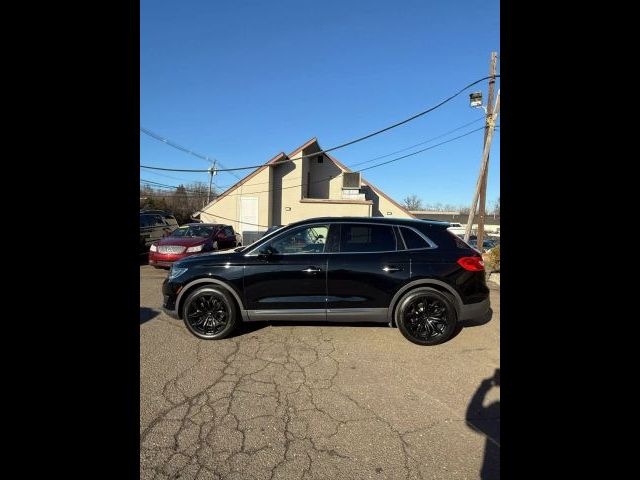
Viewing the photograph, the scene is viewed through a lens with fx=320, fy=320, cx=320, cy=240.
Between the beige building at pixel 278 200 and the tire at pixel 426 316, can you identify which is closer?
the tire at pixel 426 316

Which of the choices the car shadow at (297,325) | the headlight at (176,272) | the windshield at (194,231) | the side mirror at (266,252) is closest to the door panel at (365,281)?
the car shadow at (297,325)

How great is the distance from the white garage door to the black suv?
19364 millimetres

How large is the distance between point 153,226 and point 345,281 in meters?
11.1

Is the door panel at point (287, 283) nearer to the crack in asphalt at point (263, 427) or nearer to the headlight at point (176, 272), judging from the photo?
the crack in asphalt at point (263, 427)

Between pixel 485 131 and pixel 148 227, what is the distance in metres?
13.6

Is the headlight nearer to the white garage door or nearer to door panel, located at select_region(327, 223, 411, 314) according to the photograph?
door panel, located at select_region(327, 223, 411, 314)

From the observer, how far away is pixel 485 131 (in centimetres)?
1241

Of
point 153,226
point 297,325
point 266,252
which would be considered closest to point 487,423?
point 297,325

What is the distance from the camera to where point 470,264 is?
14.1ft

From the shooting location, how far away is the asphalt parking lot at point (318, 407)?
7.22 ft

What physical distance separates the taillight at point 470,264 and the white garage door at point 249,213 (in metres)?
20.4
